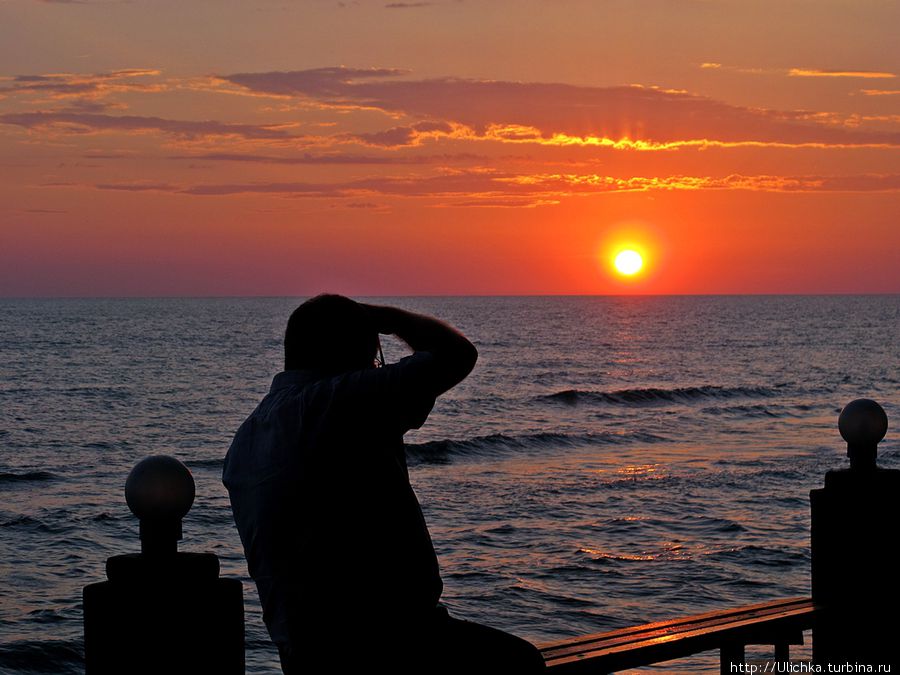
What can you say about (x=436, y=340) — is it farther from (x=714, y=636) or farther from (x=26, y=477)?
(x=26, y=477)

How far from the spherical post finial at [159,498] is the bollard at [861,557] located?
2.40 metres

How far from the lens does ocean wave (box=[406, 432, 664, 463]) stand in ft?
82.2

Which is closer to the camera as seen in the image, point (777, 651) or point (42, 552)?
point (777, 651)

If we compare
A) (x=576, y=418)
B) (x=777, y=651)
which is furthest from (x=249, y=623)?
(x=576, y=418)

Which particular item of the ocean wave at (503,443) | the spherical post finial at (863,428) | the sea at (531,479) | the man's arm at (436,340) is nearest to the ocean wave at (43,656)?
the sea at (531,479)

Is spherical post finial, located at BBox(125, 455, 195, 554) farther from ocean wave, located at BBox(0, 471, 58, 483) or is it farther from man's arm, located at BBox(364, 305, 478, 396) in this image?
ocean wave, located at BBox(0, 471, 58, 483)

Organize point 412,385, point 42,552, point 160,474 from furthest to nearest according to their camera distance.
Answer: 1. point 42,552
2. point 160,474
3. point 412,385

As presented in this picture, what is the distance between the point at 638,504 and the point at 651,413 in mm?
18620

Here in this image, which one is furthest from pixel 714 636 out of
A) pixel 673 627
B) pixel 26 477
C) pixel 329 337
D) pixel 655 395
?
pixel 655 395

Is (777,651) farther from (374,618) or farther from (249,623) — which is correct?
(249,623)

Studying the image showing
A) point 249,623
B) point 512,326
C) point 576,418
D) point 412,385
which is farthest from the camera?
point 512,326

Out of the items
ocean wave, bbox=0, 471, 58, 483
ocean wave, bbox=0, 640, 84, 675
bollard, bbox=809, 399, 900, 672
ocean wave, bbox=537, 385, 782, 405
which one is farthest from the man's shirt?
ocean wave, bbox=537, 385, 782, 405

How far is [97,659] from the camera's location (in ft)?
7.57

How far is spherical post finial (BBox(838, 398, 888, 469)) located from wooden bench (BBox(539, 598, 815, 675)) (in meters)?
0.59
